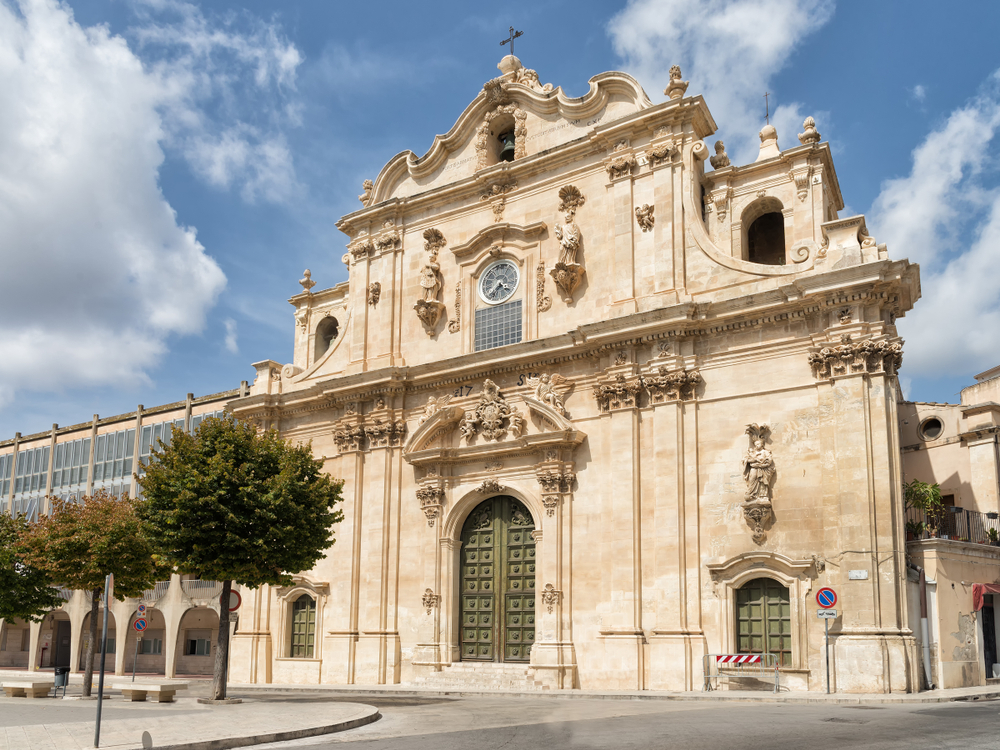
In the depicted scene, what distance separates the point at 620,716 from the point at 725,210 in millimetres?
17444

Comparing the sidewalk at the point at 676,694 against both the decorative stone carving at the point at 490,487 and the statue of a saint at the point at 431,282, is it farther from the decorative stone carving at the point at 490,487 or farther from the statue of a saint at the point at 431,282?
the statue of a saint at the point at 431,282

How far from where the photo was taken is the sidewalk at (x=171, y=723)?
13977mm

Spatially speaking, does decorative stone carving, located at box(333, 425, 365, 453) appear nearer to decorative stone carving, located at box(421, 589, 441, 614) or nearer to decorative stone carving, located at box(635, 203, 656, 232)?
decorative stone carving, located at box(421, 589, 441, 614)

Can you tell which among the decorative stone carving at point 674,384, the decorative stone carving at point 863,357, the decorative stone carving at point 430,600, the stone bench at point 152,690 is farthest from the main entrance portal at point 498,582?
the decorative stone carving at point 863,357

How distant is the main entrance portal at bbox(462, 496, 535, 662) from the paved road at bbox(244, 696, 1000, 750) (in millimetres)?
7697

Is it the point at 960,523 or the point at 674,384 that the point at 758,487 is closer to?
the point at 674,384

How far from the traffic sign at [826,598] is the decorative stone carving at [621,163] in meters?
14.0

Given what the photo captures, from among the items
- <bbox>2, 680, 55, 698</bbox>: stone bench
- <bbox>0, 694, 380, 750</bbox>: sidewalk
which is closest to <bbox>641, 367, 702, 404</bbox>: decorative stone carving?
<bbox>0, 694, 380, 750</bbox>: sidewalk

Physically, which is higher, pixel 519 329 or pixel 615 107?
pixel 615 107

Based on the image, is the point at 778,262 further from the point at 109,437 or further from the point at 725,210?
the point at 109,437

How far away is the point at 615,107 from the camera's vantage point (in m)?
31.1

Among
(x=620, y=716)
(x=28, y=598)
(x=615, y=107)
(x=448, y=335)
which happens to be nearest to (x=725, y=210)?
(x=615, y=107)

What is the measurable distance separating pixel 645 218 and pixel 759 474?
8.70 m

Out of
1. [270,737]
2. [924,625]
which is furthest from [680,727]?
[924,625]
